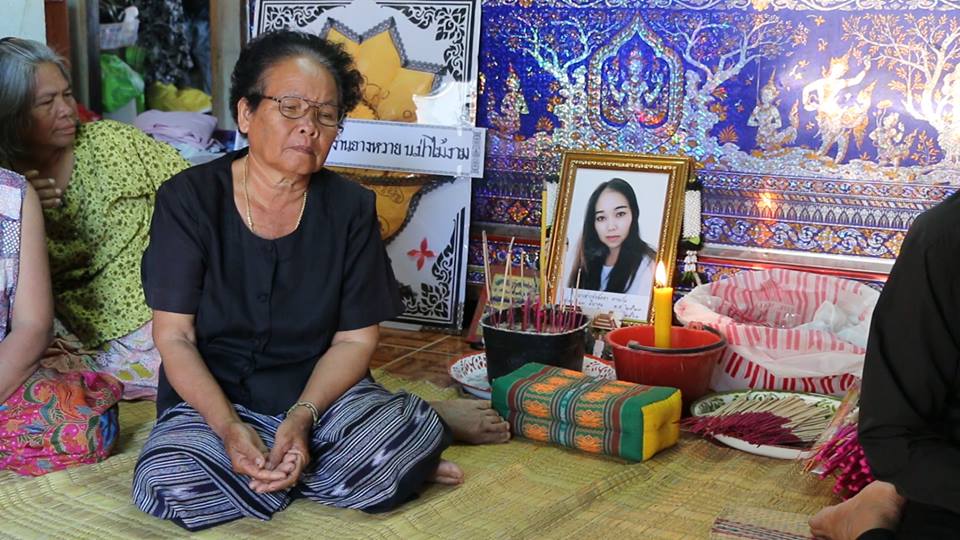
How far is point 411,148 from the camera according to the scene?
14.5 feet

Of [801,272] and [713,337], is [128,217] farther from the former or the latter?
[801,272]

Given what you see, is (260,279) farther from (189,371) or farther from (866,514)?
(866,514)

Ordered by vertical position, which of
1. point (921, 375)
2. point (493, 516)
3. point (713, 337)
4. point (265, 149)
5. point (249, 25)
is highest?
point (249, 25)

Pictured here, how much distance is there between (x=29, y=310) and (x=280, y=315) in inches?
24.5

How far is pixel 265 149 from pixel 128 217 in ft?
3.20

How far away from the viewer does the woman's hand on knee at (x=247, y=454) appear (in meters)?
2.37

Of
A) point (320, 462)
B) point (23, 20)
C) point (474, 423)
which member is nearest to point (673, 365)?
point (474, 423)

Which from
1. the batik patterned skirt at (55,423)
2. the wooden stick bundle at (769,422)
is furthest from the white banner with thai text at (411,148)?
the batik patterned skirt at (55,423)

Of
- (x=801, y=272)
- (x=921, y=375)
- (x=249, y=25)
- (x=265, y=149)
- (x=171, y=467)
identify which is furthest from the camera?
(x=249, y=25)

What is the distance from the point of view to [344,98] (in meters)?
2.67

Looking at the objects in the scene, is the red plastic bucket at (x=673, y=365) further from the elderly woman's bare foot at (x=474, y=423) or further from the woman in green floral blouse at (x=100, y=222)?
the woman in green floral blouse at (x=100, y=222)

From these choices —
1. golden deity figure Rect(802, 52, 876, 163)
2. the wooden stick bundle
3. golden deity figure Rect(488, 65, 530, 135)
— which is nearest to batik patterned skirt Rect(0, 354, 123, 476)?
the wooden stick bundle

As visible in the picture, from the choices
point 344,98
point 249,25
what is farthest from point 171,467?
point 249,25

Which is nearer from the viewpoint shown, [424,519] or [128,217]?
[424,519]
